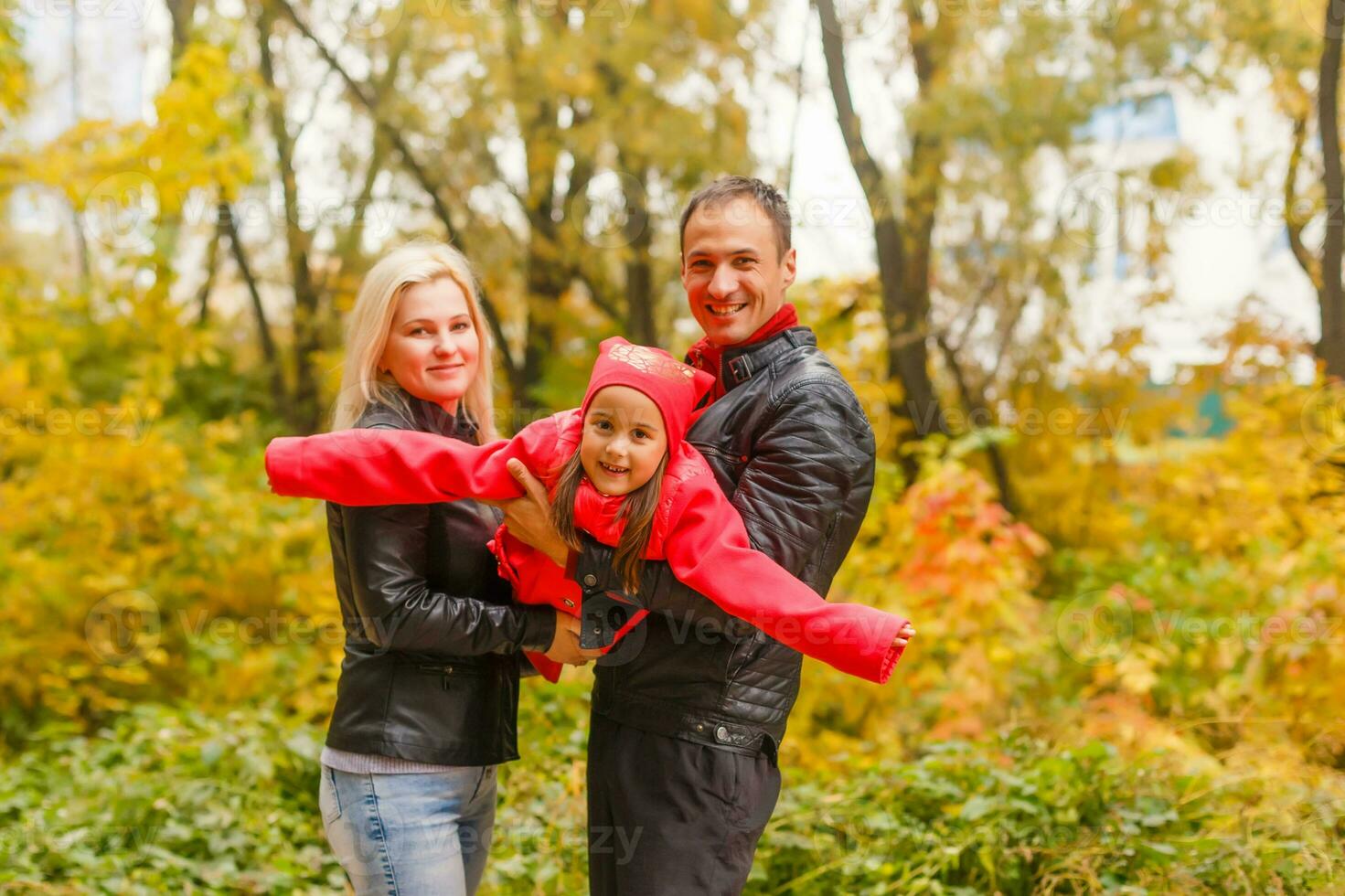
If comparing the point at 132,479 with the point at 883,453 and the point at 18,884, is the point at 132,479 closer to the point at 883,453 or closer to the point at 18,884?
the point at 18,884

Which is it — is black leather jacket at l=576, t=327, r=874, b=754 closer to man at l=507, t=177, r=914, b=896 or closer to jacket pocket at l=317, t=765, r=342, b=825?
man at l=507, t=177, r=914, b=896

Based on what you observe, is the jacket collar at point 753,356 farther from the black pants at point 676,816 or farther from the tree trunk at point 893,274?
the tree trunk at point 893,274

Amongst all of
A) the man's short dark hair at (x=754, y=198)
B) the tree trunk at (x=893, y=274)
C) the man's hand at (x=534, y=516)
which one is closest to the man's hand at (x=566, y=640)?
the man's hand at (x=534, y=516)

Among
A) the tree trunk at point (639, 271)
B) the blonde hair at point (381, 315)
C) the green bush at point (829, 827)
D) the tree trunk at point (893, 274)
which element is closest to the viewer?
the blonde hair at point (381, 315)

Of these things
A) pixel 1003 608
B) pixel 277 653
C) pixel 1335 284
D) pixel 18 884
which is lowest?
pixel 18 884

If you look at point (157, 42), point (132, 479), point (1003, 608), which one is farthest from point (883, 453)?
point (157, 42)

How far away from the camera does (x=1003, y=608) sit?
5.49 meters

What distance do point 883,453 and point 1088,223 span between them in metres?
2.47

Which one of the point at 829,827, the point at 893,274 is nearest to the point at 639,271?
the point at 893,274

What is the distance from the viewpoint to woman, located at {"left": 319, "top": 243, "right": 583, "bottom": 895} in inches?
85.8

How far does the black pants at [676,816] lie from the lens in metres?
2.08

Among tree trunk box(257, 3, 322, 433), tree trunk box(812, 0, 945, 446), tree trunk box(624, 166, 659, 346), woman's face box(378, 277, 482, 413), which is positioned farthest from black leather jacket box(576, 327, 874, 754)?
tree trunk box(257, 3, 322, 433)

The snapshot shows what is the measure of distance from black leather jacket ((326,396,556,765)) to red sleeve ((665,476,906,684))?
40 cm

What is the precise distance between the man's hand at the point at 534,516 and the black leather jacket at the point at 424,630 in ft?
0.56
